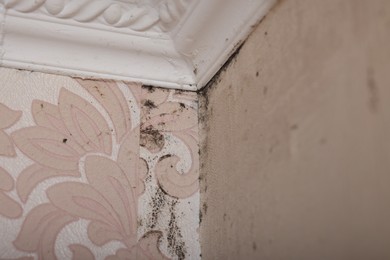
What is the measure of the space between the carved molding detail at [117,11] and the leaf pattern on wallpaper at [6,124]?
12 cm

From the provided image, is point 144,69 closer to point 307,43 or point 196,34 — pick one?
point 196,34

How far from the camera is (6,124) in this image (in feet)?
1.80

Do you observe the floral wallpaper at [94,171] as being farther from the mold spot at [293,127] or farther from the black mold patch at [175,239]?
the mold spot at [293,127]

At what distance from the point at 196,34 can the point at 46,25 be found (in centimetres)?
18

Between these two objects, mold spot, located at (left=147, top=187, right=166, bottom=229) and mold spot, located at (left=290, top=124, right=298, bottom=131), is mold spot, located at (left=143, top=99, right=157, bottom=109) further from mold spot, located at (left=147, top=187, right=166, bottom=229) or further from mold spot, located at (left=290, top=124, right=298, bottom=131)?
mold spot, located at (left=290, top=124, right=298, bottom=131)

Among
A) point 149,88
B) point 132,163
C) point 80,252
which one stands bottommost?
point 80,252

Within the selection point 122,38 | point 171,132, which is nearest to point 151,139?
point 171,132

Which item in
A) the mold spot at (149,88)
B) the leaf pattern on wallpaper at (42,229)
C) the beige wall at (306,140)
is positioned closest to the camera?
the beige wall at (306,140)

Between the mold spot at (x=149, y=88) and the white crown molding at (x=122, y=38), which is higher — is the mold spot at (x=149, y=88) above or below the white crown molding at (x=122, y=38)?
below

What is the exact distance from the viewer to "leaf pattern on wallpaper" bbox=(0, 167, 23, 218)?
1.70 ft

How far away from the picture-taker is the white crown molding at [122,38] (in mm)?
558

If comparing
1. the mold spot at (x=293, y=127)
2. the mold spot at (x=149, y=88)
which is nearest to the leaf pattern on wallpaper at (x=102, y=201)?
the mold spot at (x=149, y=88)

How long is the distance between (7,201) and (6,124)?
0.30 ft

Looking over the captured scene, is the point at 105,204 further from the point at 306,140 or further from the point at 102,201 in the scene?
the point at 306,140
